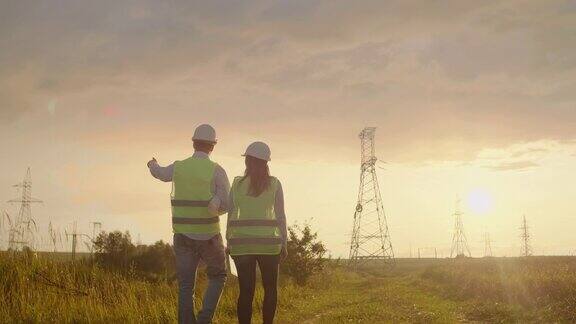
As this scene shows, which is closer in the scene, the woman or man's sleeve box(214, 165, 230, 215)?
the woman

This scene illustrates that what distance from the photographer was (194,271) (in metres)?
7.94

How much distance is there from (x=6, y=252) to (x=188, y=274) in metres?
7.90

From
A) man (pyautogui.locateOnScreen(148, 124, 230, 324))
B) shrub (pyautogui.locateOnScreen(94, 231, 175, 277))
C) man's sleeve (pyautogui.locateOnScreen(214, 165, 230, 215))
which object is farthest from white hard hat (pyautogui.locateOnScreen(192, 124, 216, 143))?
shrub (pyautogui.locateOnScreen(94, 231, 175, 277))

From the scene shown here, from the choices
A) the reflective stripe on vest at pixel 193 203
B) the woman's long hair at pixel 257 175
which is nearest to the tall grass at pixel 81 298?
the reflective stripe on vest at pixel 193 203

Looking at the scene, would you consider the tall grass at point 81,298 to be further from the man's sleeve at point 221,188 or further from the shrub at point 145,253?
the shrub at point 145,253

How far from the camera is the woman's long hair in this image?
776cm

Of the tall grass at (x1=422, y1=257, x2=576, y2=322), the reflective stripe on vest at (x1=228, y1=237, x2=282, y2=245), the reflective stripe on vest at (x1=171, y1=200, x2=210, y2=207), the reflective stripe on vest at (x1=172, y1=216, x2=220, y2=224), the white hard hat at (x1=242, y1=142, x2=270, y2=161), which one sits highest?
the white hard hat at (x1=242, y1=142, x2=270, y2=161)

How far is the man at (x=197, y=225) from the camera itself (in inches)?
308

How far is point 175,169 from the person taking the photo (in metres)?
7.92

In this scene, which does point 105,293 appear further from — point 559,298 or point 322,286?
point 322,286

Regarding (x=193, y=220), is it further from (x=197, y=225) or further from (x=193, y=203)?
(x=193, y=203)

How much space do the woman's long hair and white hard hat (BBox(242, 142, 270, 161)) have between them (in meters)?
0.05

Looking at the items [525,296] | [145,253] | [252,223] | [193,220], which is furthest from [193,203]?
[145,253]

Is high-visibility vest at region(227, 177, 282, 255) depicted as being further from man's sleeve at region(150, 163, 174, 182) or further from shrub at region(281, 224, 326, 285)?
shrub at region(281, 224, 326, 285)
